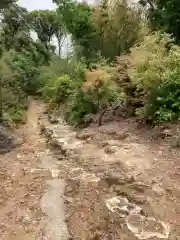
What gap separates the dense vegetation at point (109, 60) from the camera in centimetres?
1039

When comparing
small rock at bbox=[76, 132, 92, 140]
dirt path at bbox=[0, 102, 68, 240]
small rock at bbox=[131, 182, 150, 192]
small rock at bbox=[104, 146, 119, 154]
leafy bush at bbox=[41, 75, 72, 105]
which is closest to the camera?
dirt path at bbox=[0, 102, 68, 240]

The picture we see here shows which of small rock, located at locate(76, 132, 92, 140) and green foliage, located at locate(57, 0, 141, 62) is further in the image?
green foliage, located at locate(57, 0, 141, 62)

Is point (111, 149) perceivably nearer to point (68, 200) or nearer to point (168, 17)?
point (68, 200)

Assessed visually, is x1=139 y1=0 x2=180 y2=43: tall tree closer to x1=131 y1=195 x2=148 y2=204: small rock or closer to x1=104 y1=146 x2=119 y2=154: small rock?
x1=104 y1=146 x2=119 y2=154: small rock

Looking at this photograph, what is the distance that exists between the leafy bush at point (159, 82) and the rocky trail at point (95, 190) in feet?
2.03

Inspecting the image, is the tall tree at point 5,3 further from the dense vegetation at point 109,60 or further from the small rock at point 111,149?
the small rock at point 111,149

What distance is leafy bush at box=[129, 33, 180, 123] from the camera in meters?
10.0

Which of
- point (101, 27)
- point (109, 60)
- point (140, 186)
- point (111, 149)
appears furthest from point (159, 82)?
point (101, 27)

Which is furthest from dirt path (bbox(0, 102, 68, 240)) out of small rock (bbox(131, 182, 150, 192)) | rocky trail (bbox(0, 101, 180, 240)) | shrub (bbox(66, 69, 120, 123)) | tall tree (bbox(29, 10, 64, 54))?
tall tree (bbox(29, 10, 64, 54))

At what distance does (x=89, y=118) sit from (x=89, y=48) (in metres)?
9.44

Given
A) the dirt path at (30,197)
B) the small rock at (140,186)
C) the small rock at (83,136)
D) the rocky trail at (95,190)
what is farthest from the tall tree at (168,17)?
the small rock at (140,186)

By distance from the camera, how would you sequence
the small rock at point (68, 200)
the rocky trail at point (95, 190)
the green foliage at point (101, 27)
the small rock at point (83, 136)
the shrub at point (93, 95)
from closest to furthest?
1. the rocky trail at point (95, 190)
2. the small rock at point (68, 200)
3. the small rock at point (83, 136)
4. the shrub at point (93, 95)
5. the green foliage at point (101, 27)

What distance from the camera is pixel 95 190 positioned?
24.5 ft

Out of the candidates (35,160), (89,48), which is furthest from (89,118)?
(89,48)
